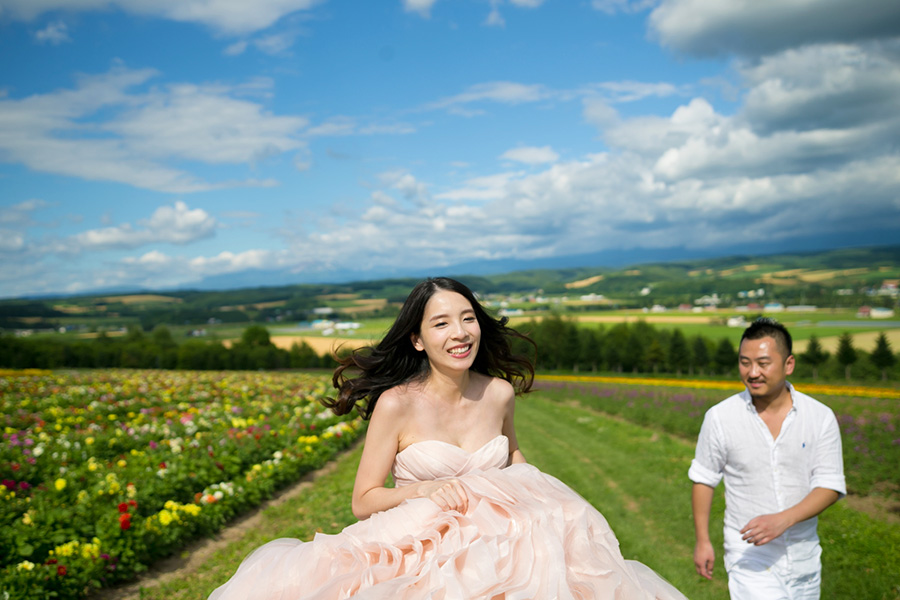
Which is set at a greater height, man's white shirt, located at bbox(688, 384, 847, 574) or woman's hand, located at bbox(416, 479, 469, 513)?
woman's hand, located at bbox(416, 479, 469, 513)

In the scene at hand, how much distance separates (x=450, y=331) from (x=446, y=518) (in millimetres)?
1035

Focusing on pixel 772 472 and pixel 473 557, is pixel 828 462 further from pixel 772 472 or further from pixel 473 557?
pixel 473 557

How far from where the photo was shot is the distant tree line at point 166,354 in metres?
50.8

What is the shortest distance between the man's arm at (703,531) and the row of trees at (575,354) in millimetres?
45616

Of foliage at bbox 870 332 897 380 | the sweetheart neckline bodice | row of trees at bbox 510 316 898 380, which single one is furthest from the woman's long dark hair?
foliage at bbox 870 332 897 380

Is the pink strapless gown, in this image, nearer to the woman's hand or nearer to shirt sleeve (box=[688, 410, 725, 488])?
the woman's hand

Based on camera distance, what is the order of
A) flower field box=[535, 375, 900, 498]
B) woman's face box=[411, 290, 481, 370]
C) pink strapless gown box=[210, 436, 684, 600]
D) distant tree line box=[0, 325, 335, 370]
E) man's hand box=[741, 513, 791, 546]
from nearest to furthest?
pink strapless gown box=[210, 436, 684, 600]
woman's face box=[411, 290, 481, 370]
man's hand box=[741, 513, 791, 546]
flower field box=[535, 375, 900, 498]
distant tree line box=[0, 325, 335, 370]

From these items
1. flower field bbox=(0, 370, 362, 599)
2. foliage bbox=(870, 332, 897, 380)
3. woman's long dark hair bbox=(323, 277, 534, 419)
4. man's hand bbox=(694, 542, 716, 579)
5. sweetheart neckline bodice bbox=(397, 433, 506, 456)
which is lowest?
foliage bbox=(870, 332, 897, 380)

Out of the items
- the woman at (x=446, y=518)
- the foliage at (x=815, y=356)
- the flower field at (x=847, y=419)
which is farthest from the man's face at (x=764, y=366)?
the foliage at (x=815, y=356)

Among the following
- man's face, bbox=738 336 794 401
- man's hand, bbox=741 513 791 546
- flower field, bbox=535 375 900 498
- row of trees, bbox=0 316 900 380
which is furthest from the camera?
row of trees, bbox=0 316 900 380

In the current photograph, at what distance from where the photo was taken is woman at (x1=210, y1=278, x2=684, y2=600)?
92.2 inches

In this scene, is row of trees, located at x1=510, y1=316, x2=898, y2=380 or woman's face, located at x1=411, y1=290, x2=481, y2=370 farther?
row of trees, located at x1=510, y1=316, x2=898, y2=380

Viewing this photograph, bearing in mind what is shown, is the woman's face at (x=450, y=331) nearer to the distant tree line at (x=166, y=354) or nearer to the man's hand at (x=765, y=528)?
the man's hand at (x=765, y=528)

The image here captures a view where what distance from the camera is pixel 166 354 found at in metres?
59.0
